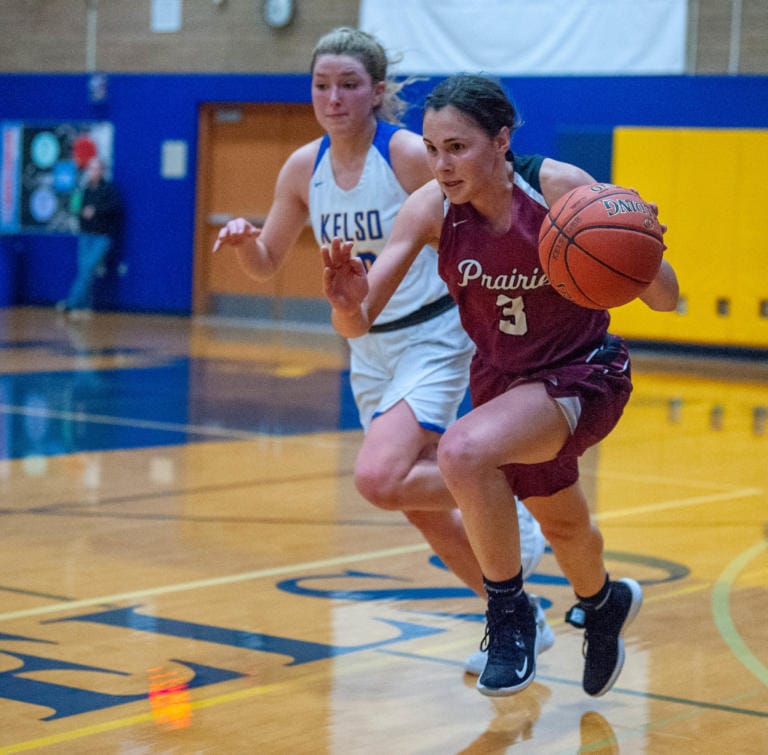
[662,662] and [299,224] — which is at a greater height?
[299,224]

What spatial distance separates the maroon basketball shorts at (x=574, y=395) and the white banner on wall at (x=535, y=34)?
10987 mm

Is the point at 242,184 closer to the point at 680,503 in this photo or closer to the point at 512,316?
the point at 680,503

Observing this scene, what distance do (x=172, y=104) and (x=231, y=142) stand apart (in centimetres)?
85

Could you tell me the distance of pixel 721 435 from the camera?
8.94 m

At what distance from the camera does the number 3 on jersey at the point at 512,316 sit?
3633 mm

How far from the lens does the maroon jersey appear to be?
362 centimetres

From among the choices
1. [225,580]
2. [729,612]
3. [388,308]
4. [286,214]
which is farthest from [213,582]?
[729,612]

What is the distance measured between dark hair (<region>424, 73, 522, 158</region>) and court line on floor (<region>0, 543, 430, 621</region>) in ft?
6.38

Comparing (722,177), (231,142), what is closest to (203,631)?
(722,177)

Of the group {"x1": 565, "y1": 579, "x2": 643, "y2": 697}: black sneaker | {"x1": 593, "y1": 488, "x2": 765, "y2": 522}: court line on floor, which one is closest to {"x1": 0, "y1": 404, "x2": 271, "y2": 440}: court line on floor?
{"x1": 593, "y1": 488, "x2": 765, "y2": 522}: court line on floor

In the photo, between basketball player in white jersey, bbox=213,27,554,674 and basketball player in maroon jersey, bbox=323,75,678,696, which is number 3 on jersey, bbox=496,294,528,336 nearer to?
basketball player in maroon jersey, bbox=323,75,678,696

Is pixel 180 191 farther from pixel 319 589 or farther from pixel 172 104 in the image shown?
pixel 319 589

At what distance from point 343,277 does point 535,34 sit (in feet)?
38.6

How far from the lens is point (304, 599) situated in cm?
476
